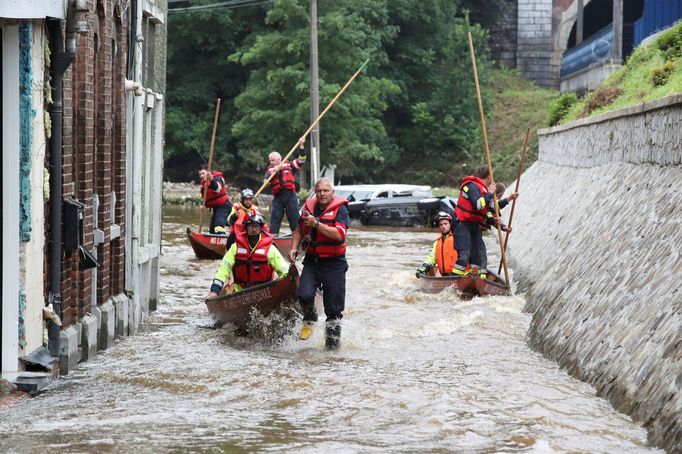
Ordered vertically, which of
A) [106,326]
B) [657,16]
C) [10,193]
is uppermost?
[657,16]

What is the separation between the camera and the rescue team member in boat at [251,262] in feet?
47.5

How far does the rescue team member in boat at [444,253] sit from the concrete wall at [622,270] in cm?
115

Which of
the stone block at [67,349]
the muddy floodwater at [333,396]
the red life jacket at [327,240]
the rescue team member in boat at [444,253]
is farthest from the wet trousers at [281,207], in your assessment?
the stone block at [67,349]

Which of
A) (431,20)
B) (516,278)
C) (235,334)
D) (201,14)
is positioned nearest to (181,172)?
(201,14)

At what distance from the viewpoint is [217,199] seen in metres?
24.2

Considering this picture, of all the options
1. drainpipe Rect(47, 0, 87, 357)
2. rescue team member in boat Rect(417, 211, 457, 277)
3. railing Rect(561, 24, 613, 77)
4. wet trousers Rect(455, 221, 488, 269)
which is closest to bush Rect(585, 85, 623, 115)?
wet trousers Rect(455, 221, 488, 269)

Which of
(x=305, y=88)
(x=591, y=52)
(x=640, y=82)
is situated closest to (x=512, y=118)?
(x=591, y=52)

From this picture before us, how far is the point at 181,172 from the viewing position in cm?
5269

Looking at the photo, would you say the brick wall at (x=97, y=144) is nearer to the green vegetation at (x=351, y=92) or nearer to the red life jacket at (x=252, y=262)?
the red life jacket at (x=252, y=262)

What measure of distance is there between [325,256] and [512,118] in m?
39.0

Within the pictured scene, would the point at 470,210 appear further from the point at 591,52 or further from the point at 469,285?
the point at 591,52

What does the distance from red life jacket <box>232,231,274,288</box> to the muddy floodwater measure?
0.72m

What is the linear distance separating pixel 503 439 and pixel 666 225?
2982mm

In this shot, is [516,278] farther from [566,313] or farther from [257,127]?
[257,127]
